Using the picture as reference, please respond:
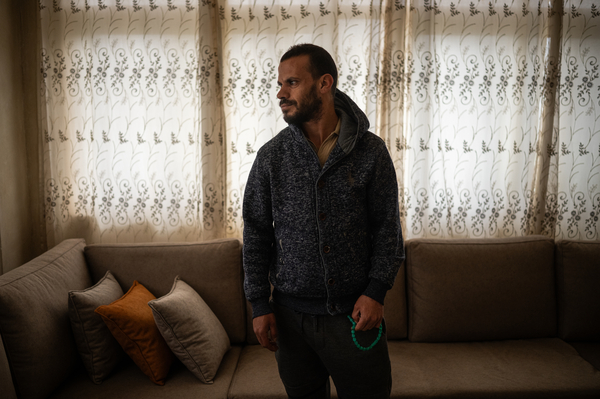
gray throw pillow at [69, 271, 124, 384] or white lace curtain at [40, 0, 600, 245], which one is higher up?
white lace curtain at [40, 0, 600, 245]

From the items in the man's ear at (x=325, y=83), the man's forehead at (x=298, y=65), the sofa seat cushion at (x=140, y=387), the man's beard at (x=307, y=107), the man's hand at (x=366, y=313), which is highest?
the man's forehead at (x=298, y=65)

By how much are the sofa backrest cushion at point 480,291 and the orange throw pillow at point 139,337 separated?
121 cm

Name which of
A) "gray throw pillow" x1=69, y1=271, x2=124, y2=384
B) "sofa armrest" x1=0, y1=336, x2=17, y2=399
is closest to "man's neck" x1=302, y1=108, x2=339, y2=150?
"gray throw pillow" x1=69, y1=271, x2=124, y2=384

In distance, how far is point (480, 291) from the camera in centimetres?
Result: 192

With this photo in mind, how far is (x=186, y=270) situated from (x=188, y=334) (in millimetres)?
403

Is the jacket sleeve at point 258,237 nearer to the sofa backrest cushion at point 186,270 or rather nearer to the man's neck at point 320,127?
the man's neck at point 320,127

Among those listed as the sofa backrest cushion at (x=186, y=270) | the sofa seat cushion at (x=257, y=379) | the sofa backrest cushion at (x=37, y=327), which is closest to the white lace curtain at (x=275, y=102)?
the sofa backrest cushion at (x=186, y=270)

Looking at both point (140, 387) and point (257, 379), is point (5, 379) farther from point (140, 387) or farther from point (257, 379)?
point (257, 379)

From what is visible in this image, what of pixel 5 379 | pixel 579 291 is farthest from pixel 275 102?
pixel 579 291

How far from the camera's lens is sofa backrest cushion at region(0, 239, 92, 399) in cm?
136

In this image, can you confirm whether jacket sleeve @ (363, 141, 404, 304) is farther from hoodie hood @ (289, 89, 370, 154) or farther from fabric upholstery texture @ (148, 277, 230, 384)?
fabric upholstery texture @ (148, 277, 230, 384)

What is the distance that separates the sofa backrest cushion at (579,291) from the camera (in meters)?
1.92

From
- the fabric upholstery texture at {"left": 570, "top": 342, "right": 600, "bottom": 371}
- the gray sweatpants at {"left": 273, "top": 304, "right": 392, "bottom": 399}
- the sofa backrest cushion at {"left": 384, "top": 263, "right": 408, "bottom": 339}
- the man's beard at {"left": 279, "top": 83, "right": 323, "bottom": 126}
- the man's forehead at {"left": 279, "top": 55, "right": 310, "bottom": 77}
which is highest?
the man's forehead at {"left": 279, "top": 55, "right": 310, "bottom": 77}

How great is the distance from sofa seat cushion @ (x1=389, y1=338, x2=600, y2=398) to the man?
0.52 meters
